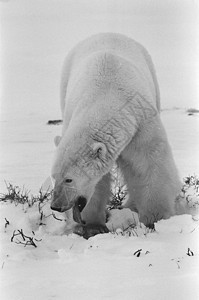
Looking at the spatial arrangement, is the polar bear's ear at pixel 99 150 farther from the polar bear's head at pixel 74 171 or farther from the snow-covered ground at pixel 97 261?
the snow-covered ground at pixel 97 261

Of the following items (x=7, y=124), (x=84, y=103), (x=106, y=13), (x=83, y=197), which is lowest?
(x=7, y=124)

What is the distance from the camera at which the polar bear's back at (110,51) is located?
15.9 ft

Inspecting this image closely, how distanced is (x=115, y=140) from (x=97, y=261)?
1126 millimetres

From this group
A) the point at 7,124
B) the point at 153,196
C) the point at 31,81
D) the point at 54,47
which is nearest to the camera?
the point at 153,196

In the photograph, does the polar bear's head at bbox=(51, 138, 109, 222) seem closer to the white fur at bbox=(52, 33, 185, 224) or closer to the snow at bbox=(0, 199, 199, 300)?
the white fur at bbox=(52, 33, 185, 224)

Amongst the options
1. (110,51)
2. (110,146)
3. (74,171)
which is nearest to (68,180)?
(74,171)

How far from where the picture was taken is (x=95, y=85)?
4070mm

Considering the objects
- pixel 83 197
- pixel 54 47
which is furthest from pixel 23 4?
pixel 83 197

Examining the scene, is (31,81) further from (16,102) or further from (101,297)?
(101,297)

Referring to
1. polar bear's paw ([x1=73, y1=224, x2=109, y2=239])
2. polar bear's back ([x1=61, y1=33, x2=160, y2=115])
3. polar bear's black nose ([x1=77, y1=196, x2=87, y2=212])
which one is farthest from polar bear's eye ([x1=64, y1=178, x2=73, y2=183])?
polar bear's back ([x1=61, y1=33, x2=160, y2=115])

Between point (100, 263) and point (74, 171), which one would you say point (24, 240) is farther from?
point (100, 263)

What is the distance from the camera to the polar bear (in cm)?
358

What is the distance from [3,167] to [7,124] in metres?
3.22

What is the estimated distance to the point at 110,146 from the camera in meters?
3.71
